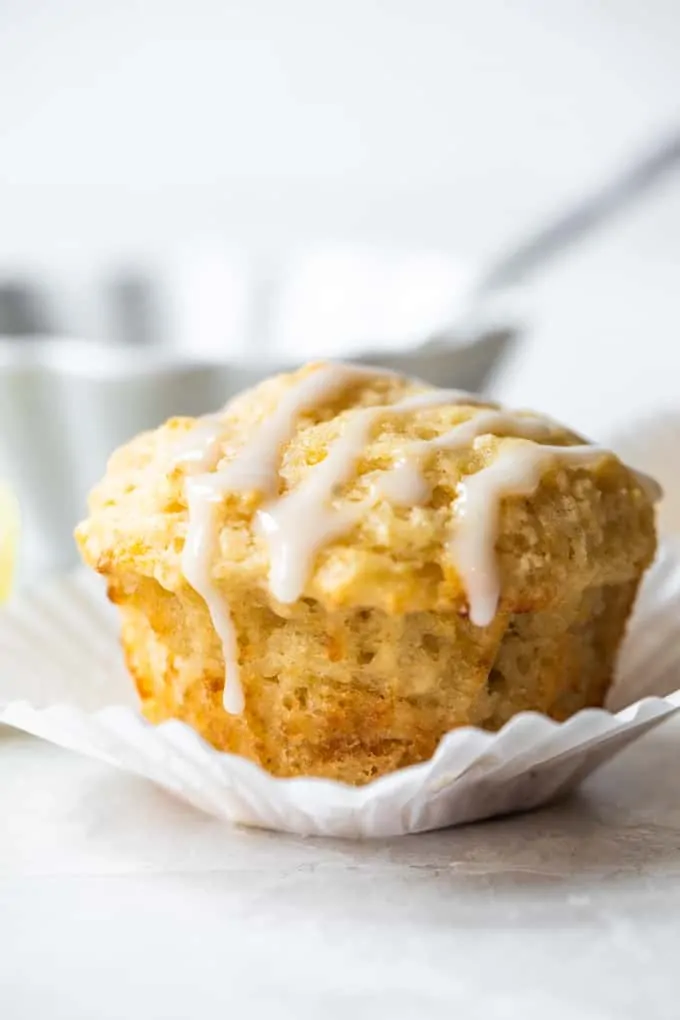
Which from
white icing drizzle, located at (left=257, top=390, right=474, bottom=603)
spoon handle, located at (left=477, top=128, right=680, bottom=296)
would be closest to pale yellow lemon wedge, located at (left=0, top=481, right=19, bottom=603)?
white icing drizzle, located at (left=257, top=390, right=474, bottom=603)

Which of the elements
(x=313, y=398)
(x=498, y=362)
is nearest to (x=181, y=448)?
(x=313, y=398)

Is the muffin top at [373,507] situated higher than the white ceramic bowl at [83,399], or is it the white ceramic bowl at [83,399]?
the muffin top at [373,507]

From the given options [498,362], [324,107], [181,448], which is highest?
[181,448]

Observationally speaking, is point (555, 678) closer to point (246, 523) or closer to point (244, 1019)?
point (246, 523)

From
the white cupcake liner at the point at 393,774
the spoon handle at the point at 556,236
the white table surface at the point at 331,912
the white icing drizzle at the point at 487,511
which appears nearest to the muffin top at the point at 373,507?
the white icing drizzle at the point at 487,511

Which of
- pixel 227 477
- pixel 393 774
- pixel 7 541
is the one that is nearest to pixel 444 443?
pixel 227 477

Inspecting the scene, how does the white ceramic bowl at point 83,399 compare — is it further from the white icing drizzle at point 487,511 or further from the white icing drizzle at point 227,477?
the white icing drizzle at point 487,511
